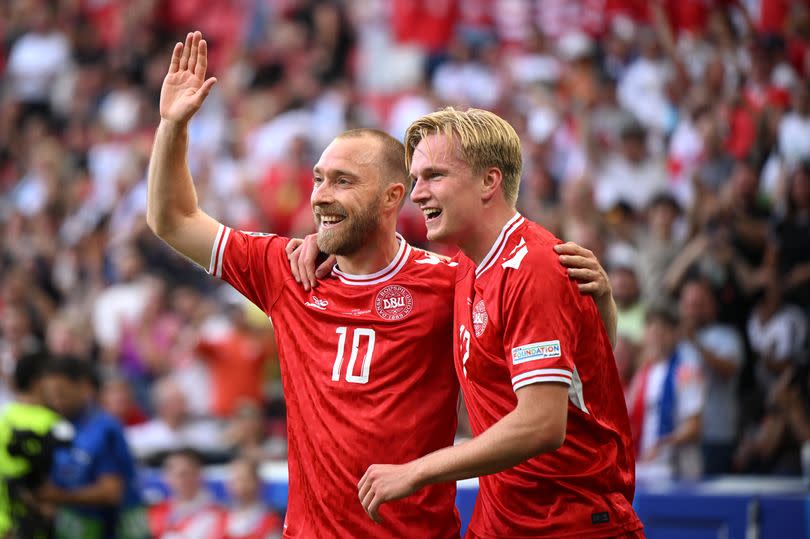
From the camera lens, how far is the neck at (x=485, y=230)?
414 centimetres

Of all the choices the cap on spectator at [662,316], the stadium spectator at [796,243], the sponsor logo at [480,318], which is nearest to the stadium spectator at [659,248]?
the cap on spectator at [662,316]

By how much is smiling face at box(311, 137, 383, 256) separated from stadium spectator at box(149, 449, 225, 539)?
418 cm

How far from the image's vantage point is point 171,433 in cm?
995

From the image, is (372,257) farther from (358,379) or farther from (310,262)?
(358,379)

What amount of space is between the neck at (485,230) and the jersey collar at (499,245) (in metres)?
0.02

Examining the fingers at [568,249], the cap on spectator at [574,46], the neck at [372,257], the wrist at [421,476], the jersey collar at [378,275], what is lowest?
the wrist at [421,476]

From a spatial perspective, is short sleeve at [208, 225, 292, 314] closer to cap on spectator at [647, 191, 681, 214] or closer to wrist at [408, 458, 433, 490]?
wrist at [408, 458, 433, 490]

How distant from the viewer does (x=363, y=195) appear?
4672 millimetres

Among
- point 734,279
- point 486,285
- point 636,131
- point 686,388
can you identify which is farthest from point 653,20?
point 486,285

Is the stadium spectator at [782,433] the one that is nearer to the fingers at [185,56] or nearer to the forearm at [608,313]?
the forearm at [608,313]

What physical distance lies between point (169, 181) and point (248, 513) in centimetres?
406

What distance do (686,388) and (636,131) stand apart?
297 centimetres

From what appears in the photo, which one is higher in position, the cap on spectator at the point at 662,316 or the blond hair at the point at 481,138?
the cap on spectator at the point at 662,316

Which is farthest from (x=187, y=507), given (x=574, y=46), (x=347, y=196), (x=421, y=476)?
(x=574, y=46)
